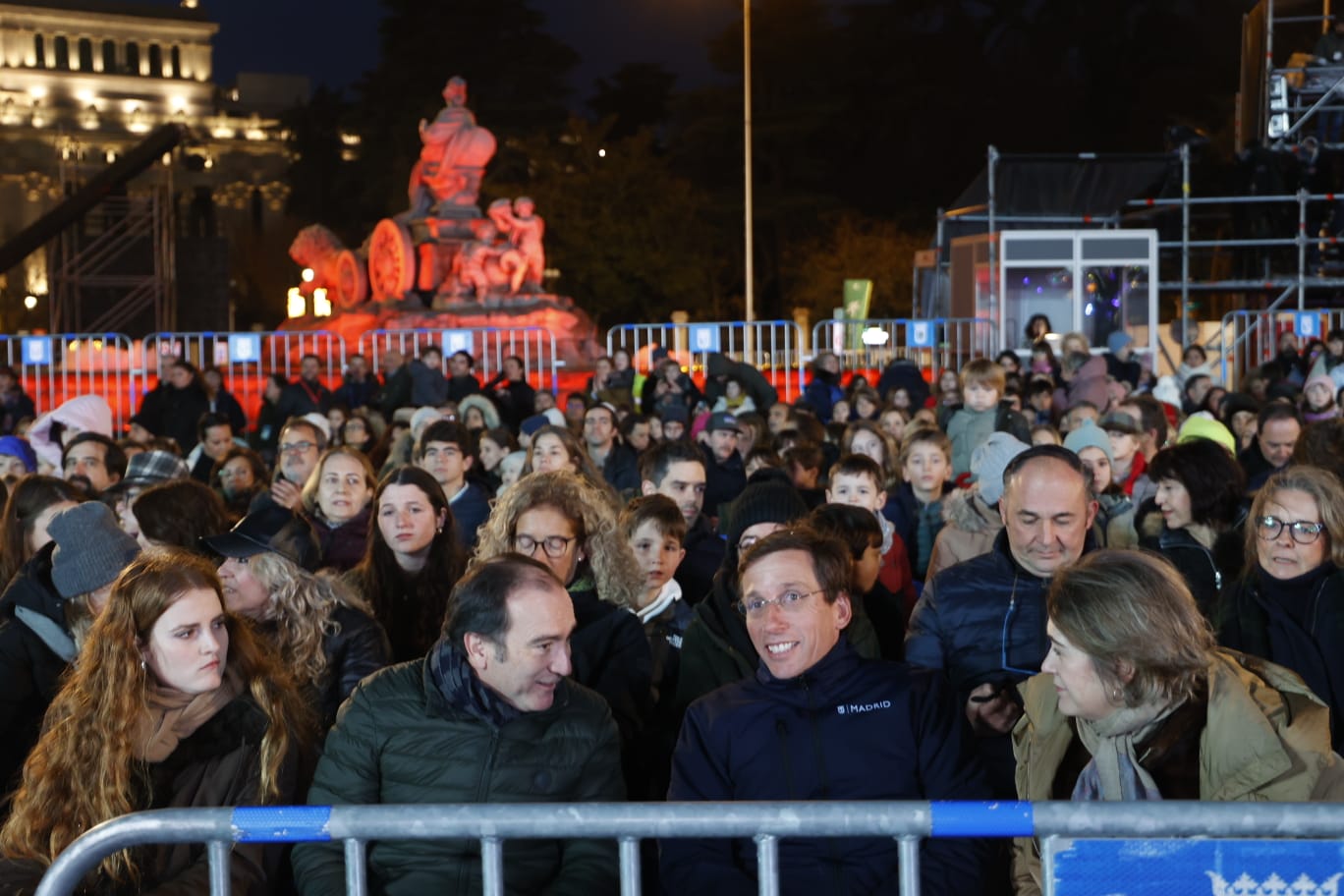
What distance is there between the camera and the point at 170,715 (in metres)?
4.57

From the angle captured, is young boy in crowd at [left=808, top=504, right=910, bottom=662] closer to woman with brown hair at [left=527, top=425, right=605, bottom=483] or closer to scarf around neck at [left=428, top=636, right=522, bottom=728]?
scarf around neck at [left=428, top=636, right=522, bottom=728]

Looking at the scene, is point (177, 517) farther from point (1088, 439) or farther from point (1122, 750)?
point (1088, 439)

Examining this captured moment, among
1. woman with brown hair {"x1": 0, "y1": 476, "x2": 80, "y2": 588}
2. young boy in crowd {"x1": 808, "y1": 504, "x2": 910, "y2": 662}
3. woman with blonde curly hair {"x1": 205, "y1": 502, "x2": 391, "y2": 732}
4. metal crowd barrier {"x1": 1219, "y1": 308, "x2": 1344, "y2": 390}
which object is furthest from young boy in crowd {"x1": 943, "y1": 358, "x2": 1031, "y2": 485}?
metal crowd barrier {"x1": 1219, "y1": 308, "x2": 1344, "y2": 390}

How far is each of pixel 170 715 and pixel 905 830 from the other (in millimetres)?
2260

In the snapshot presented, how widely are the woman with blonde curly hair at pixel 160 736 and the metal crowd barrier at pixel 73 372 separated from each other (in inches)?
697

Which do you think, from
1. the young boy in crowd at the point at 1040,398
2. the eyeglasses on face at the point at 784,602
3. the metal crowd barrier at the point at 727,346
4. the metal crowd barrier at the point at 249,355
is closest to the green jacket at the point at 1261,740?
the eyeglasses on face at the point at 784,602

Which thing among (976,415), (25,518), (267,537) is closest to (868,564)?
(267,537)

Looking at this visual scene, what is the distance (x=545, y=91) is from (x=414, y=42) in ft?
17.1

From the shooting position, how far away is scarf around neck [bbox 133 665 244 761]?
4.48 metres

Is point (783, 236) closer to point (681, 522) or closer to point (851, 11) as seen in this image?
point (851, 11)

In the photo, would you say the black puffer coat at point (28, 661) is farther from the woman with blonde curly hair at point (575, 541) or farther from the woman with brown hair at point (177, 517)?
the woman with blonde curly hair at point (575, 541)

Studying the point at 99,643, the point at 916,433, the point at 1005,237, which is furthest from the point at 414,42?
the point at 99,643

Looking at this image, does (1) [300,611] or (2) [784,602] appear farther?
(1) [300,611]

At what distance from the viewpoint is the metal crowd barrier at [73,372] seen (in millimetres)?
21922
